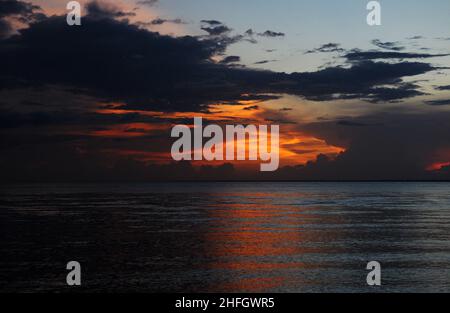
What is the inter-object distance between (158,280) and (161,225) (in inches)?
1357

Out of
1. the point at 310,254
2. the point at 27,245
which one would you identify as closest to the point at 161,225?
the point at 27,245

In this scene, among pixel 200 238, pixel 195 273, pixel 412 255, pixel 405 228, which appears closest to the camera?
pixel 195 273

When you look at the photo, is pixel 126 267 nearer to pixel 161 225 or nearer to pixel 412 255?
pixel 412 255

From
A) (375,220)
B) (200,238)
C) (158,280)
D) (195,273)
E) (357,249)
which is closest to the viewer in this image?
(158,280)

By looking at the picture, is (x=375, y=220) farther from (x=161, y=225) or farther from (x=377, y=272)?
(x=377, y=272)

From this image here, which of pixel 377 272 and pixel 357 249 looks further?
pixel 357 249

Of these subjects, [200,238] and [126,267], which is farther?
[200,238]

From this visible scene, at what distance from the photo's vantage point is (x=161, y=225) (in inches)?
2685

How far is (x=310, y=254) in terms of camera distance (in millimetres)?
43875

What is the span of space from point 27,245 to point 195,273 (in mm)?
21750

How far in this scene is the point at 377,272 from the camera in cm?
3500
